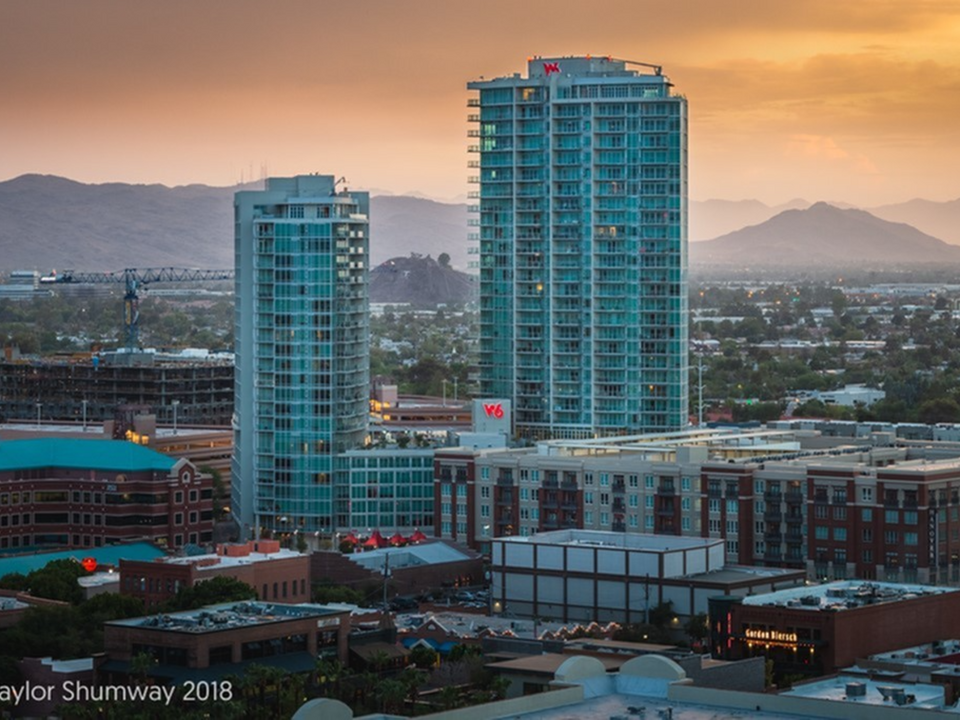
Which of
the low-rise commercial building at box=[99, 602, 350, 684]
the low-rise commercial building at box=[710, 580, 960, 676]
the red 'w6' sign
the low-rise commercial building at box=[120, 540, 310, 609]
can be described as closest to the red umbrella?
the red 'w6' sign

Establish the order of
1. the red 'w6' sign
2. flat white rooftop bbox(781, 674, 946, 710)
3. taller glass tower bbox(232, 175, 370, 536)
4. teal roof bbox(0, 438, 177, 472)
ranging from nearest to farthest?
flat white rooftop bbox(781, 674, 946, 710) < teal roof bbox(0, 438, 177, 472) < taller glass tower bbox(232, 175, 370, 536) < the red 'w6' sign

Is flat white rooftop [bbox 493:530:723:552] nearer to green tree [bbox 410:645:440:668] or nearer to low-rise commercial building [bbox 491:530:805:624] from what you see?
low-rise commercial building [bbox 491:530:805:624]

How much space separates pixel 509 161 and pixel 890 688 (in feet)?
333

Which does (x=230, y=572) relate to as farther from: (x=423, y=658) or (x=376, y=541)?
(x=376, y=541)

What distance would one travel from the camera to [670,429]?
608 ft

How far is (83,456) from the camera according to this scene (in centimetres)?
16388

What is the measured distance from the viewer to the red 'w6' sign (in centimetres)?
17988

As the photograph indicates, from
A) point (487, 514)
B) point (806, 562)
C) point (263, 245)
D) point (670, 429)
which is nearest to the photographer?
point (806, 562)

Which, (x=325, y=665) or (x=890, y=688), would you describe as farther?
(x=325, y=665)

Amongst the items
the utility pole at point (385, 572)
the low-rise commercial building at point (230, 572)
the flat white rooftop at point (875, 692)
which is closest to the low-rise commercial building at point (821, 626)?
the flat white rooftop at point (875, 692)

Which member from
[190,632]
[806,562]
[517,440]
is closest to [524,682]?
[190,632]

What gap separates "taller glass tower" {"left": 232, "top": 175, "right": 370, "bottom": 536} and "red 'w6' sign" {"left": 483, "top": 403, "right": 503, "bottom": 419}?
31.6ft

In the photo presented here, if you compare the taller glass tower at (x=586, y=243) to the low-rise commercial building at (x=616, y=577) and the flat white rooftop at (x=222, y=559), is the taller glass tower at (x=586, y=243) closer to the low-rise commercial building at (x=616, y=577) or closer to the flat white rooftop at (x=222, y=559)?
the low-rise commercial building at (x=616, y=577)

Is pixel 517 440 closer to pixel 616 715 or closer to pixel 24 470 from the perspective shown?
pixel 24 470
